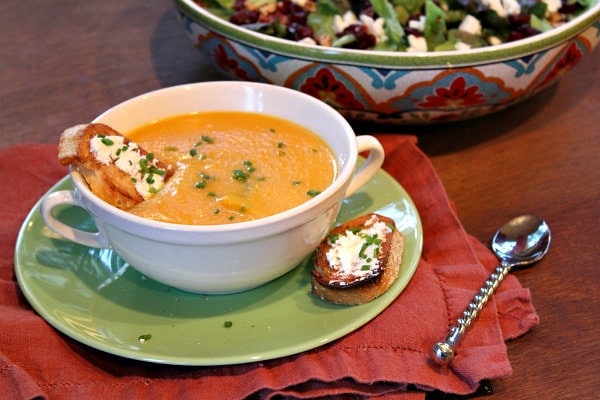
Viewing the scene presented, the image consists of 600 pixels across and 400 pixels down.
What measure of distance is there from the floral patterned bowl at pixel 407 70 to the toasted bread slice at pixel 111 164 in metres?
0.53

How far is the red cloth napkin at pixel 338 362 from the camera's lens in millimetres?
1034

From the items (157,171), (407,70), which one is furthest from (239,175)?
(407,70)

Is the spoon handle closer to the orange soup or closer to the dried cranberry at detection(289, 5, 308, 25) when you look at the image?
the orange soup

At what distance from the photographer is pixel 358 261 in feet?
3.85

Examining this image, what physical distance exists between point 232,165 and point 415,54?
57 cm

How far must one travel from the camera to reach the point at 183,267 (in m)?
1.10

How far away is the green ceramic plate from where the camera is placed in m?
1.07

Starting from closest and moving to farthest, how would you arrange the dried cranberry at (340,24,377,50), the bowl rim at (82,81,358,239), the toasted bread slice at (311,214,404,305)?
the bowl rim at (82,81,358,239), the toasted bread slice at (311,214,404,305), the dried cranberry at (340,24,377,50)

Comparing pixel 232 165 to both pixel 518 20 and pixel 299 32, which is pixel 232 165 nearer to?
pixel 299 32

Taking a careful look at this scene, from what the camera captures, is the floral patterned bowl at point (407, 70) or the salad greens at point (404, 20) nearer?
the floral patterned bowl at point (407, 70)

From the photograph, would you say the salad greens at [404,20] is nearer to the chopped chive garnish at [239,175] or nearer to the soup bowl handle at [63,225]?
the chopped chive garnish at [239,175]

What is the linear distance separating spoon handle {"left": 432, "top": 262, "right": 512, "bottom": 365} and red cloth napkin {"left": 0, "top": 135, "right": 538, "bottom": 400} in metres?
0.02

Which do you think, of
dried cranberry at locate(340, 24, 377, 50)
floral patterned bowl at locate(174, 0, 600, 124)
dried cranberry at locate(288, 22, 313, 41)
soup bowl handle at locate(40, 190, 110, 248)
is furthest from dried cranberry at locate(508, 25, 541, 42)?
soup bowl handle at locate(40, 190, 110, 248)

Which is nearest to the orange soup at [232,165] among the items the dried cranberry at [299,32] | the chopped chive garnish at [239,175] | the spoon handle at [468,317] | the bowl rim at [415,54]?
the chopped chive garnish at [239,175]
